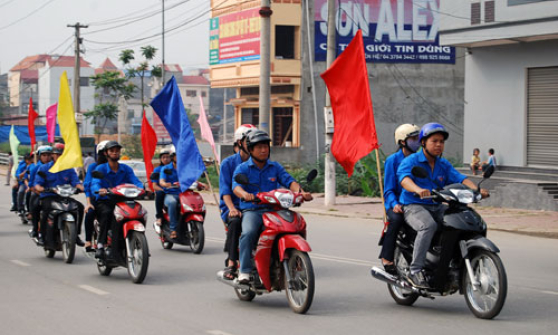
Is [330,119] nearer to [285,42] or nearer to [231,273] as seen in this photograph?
[231,273]

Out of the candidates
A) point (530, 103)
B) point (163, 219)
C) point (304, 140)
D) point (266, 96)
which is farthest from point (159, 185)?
point (304, 140)

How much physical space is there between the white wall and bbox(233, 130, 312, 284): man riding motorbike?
16.2 m

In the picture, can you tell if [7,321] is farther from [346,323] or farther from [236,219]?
[346,323]

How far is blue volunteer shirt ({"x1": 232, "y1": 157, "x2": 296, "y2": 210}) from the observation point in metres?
8.39

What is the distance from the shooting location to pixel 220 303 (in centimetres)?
860

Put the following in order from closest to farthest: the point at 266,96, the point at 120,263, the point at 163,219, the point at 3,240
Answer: the point at 120,263
the point at 163,219
the point at 3,240
the point at 266,96

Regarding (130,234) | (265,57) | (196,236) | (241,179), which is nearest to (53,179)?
(196,236)

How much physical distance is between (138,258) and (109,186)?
1.37m

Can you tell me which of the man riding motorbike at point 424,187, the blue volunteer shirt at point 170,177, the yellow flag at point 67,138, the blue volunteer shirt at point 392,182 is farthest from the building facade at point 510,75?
the man riding motorbike at point 424,187

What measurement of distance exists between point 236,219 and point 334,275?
2.64 m

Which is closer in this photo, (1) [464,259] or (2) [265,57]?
(1) [464,259]

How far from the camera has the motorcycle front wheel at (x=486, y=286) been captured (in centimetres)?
697

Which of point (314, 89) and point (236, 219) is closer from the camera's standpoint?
point (236, 219)

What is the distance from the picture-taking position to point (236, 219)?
8.39m
